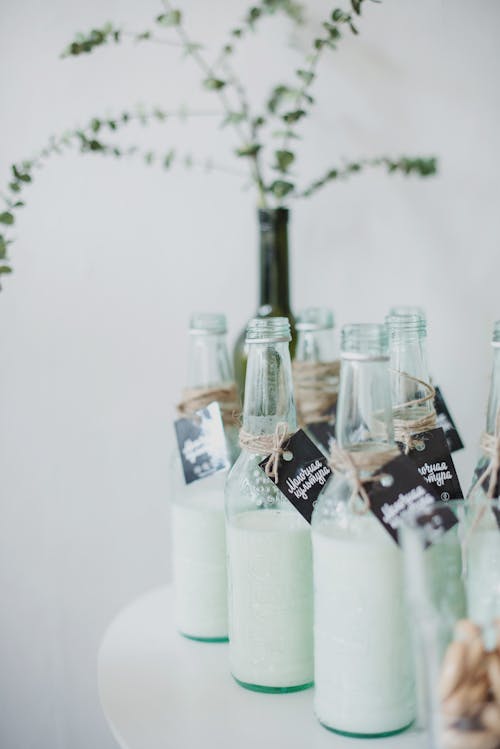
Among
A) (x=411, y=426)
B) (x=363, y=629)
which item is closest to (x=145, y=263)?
(x=411, y=426)

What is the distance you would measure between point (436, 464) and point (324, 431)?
226mm

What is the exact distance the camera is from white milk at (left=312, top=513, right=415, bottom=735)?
639 mm

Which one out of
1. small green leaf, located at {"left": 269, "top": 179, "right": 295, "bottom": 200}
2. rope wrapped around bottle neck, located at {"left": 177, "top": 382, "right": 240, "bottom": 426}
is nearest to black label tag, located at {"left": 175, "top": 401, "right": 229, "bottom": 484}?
rope wrapped around bottle neck, located at {"left": 177, "top": 382, "right": 240, "bottom": 426}

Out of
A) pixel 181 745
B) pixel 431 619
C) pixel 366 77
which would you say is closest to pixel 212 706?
pixel 181 745

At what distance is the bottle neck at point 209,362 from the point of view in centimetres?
90

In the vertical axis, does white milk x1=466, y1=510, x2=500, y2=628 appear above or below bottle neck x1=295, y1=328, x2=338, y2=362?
below

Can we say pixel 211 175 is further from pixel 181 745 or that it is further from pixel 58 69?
pixel 181 745

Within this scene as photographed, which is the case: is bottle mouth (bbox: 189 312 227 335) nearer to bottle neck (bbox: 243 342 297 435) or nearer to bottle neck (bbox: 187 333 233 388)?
bottle neck (bbox: 187 333 233 388)

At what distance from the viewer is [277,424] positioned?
73 cm

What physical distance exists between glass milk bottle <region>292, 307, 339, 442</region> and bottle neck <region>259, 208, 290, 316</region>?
0.04 meters

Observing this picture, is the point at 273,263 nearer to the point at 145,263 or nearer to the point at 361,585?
the point at 145,263

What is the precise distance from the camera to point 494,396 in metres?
0.69

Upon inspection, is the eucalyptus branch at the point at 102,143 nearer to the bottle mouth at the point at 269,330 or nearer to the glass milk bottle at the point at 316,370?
the glass milk bottle at the point at 316,370

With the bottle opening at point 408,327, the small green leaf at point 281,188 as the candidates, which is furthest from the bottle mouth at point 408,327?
the small green leaf at point 281,188
